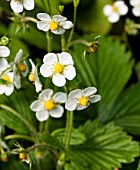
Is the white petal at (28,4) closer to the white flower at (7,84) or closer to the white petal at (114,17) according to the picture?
the white flower at (7,84)

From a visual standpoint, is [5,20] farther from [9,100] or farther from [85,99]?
[85,99]

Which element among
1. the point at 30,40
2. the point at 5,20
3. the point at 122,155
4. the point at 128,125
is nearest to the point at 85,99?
the point at 122,155

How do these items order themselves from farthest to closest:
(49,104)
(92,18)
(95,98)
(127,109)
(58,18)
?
(92,18) → (127,109) → (49,104) → (95,98) → (58,18)

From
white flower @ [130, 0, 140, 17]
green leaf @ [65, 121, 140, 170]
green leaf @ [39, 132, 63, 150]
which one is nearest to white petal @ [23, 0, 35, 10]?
green leaf @ [39, 132, 63, 150]

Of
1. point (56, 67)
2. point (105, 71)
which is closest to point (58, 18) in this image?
point (56, 67)

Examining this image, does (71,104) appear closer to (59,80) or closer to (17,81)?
(59,80)

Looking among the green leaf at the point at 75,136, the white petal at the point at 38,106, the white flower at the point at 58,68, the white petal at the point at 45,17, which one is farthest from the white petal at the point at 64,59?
the green leaf at the point at 75,136

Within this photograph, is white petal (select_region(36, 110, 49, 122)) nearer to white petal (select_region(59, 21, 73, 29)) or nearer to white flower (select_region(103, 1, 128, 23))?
white petal (select_region(59, 21, 73, 29))
